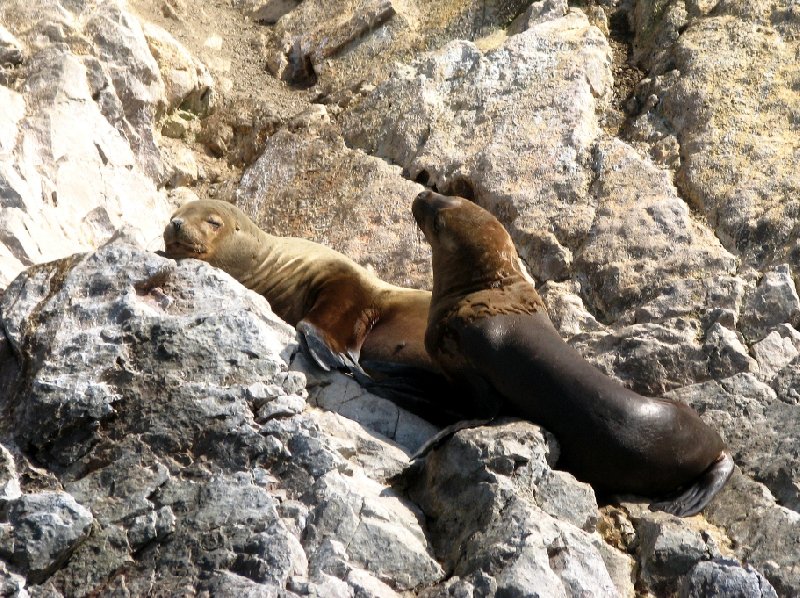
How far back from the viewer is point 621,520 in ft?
20.6

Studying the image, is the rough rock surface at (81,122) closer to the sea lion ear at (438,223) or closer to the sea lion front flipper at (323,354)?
the sea lion front flipper at (323,354)

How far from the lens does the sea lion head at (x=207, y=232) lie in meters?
8.31

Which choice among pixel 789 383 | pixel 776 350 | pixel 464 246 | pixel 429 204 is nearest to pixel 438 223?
pixel 429 204

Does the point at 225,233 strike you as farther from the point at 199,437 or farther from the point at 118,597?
the point at 118,597

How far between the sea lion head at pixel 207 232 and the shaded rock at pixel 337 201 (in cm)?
89

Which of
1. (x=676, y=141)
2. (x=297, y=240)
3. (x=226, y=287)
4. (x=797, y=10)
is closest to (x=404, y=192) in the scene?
(x=297, y=240)

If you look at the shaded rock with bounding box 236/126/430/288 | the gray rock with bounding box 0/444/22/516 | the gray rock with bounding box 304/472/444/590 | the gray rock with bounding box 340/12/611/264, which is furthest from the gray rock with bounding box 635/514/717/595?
the shaded rock with bounding box 236/126/430/288

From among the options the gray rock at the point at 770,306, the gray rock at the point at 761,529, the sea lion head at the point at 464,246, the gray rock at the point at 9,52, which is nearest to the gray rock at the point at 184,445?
the sea lion head at the point at 464,246

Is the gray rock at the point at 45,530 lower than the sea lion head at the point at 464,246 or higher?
lower

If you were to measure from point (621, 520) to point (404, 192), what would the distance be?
12.9ft

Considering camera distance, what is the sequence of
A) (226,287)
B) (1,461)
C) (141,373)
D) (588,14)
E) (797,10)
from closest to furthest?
(1,461)
(141,373)
(226,287)
(797,10)
(588,14)

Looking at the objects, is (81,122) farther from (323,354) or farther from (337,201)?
(323,354)

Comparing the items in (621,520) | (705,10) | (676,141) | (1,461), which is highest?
(705,10)

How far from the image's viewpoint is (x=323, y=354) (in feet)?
23.2
